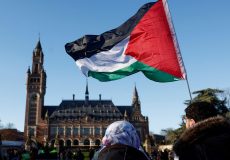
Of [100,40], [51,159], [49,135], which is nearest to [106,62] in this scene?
[100,40]

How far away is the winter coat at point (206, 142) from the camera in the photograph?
6.47 ft

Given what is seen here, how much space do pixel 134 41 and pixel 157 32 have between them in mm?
803

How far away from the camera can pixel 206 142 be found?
205 centimetres

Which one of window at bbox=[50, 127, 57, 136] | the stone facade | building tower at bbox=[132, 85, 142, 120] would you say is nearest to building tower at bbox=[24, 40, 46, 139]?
the stone facade

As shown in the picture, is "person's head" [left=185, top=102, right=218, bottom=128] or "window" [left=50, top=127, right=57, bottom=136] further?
"window" [left=50, top=127, right=57, bottom=136]

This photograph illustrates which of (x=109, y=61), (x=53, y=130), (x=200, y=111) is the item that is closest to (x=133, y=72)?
(x=109, y=61)

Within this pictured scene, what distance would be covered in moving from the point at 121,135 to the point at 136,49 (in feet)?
19.4

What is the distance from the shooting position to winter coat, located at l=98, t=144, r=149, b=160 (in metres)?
2.87

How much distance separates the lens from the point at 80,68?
29.5 ft

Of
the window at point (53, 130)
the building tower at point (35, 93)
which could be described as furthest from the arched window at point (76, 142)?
the building tower at point (35, 93)

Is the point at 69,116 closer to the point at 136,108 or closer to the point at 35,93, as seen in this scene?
the point at 35,93

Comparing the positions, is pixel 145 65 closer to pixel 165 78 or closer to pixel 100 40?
pixel 165 78

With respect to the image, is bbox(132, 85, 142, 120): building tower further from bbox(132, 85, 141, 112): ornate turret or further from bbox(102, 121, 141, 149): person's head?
bbox(102, 121, 141, 149): person's head

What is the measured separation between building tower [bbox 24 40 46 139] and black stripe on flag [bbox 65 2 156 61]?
82.0m
